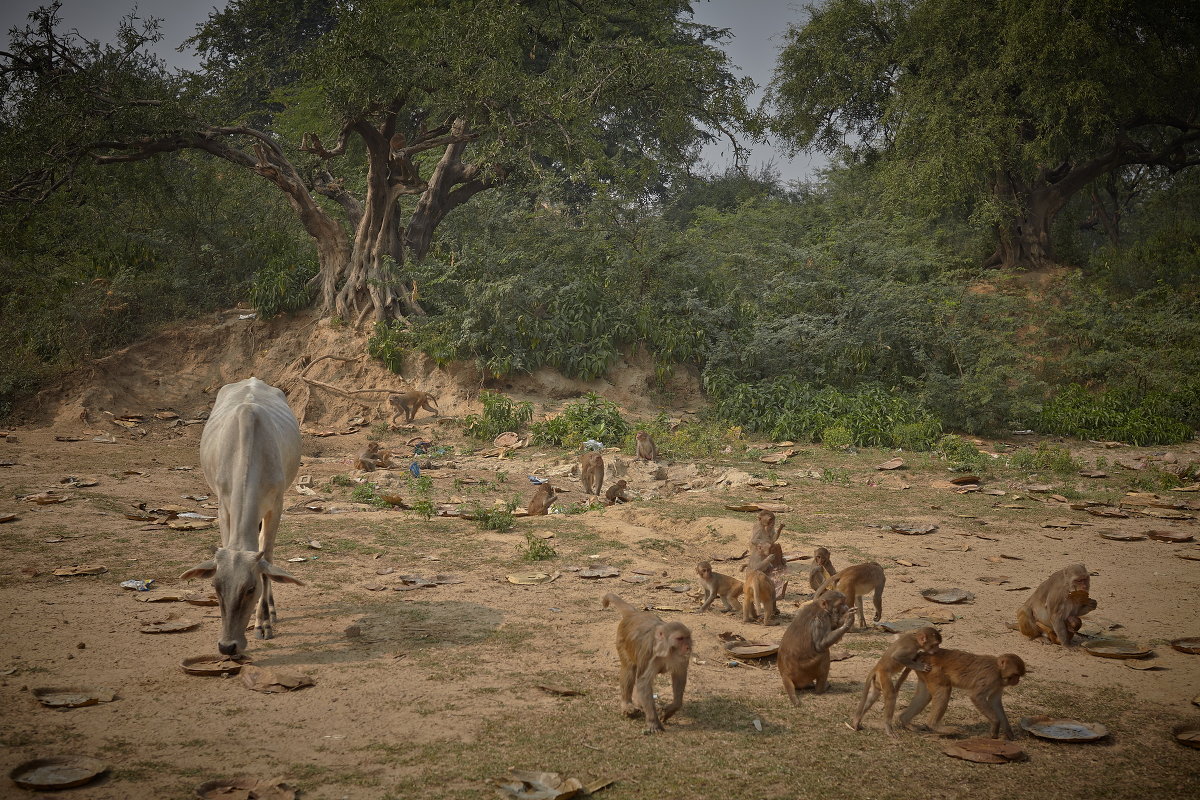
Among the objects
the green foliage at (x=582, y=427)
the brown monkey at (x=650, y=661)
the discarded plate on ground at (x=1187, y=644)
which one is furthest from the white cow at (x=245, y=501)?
the green foliage at (x=582, y=427)

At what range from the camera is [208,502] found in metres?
12.0

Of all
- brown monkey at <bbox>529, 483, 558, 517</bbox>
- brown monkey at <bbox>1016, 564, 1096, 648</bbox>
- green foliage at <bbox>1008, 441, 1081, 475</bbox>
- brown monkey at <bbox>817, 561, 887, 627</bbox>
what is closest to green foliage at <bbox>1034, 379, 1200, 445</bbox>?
green foliage at <bbox>1008, 441, 1081, 475</bbox>

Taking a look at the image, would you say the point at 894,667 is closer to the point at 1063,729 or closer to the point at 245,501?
the point at 1063,729

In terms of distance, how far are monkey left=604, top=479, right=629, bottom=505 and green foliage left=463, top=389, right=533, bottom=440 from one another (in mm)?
5321

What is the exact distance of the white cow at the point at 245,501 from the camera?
6496mm

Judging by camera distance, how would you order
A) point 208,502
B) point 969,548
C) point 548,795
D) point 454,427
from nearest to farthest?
1. point 548,795
2. point 969,548
3. point 208,502
4. point 454,427

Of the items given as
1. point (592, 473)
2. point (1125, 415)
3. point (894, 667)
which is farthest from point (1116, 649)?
point (1125, 415)

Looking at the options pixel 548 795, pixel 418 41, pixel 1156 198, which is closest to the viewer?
pixel 548 795

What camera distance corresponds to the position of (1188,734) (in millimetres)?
5254

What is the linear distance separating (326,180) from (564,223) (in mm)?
6318

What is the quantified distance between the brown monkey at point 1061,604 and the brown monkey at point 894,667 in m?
2.11

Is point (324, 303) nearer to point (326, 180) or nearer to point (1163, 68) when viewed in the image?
point (326, 180)

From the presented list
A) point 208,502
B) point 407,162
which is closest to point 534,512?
point 208,502

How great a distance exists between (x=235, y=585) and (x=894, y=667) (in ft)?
15.4
